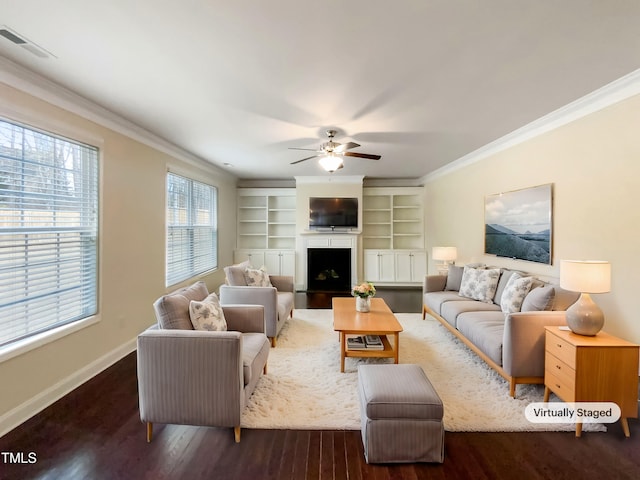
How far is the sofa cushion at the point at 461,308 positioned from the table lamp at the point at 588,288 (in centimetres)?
126

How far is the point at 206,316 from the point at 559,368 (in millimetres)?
2735

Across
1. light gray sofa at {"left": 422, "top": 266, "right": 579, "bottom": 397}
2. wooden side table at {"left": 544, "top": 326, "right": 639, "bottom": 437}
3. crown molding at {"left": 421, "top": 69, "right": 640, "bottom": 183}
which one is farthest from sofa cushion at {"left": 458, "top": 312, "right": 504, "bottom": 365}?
crown molding at {"left": 421, "top": 69, "right": 640, "bottom": 183}

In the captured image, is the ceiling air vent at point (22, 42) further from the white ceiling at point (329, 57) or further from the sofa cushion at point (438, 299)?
the sofa cushion at point (438, 299)

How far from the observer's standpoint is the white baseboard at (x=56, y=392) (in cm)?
214

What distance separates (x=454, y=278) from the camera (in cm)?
452

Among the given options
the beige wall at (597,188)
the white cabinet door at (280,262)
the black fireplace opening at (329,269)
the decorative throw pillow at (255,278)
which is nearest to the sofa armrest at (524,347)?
the beige wall at (597,188)

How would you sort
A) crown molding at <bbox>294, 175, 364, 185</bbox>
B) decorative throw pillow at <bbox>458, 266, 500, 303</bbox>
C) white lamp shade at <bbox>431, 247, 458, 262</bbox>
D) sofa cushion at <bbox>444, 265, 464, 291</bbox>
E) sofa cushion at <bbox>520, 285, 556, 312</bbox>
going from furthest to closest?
crown molding at <bbox>294, 175, 364, 185</bbox> → white lamp shade at <bbox>431, 247, 458, 262</bbox> → sofa cushion at <bbox>444, 265, 464, 291</bbox> → decorative throw pillow at <bbox>458, 266, 500, 303</bbox> → sofa cushion at <bbox>520, 285, 556, 312</bbox>

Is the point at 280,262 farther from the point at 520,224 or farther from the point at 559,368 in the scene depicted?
the point at 559,368

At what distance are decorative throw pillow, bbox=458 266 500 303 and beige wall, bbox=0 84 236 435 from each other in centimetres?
423

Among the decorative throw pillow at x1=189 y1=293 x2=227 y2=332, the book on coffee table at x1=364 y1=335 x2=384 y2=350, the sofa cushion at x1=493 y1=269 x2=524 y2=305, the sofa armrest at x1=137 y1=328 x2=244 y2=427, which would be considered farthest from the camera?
the sofa cushion at x1=493 y1=269 x2=524 y2=305

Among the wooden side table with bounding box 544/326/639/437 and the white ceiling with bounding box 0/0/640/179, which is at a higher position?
the white ceiling with bounding box 0/0/640/179

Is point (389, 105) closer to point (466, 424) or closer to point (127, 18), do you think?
point (127, 18)

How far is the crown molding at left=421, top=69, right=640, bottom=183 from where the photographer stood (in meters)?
2.47

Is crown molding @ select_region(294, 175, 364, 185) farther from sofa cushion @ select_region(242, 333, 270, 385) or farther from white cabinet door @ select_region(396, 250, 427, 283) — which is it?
sofa cushion @ select_region(242, 333, 270, 385)
